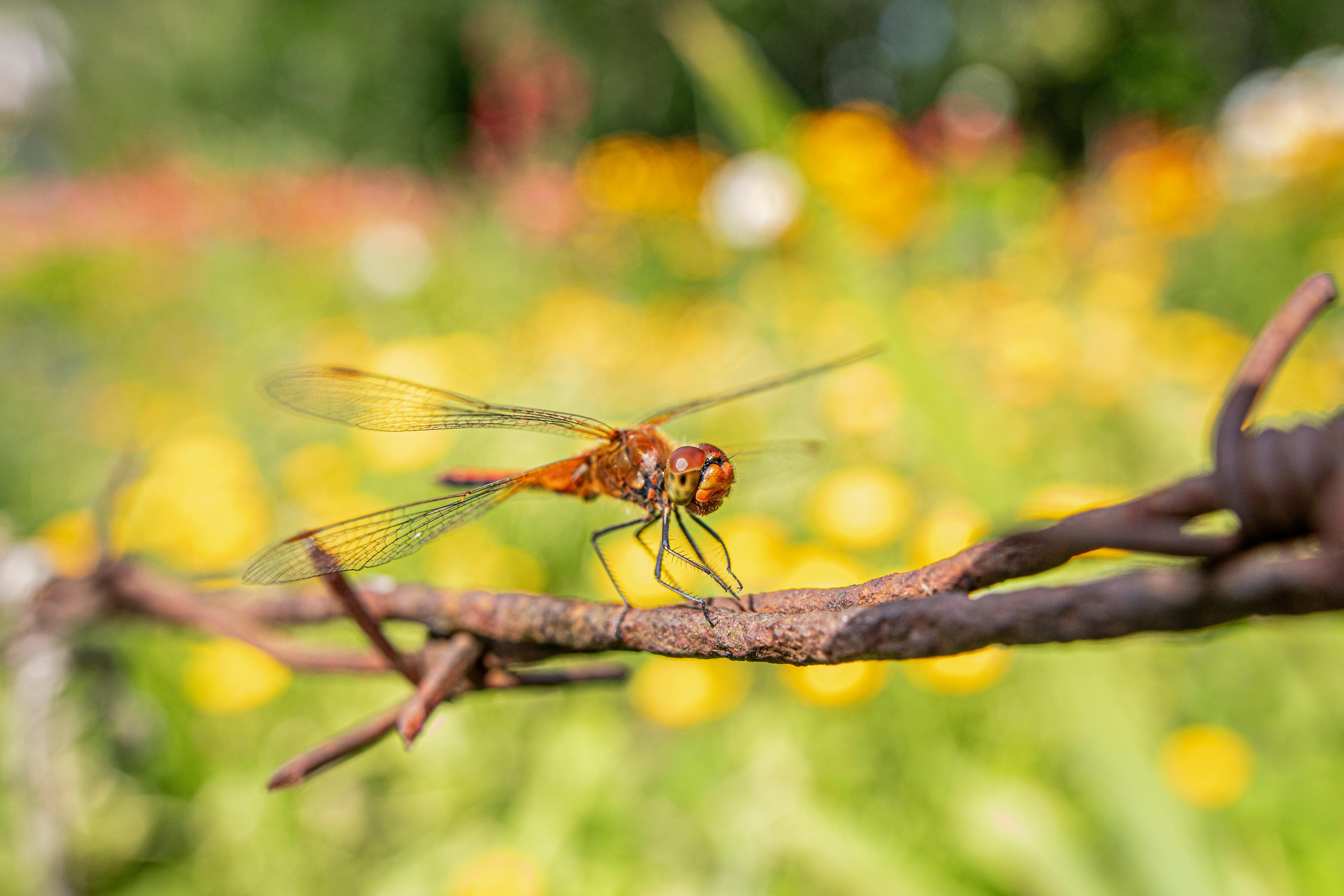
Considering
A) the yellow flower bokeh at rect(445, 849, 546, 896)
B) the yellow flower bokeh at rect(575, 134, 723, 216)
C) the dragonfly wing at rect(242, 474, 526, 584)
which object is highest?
the yellow flower bokeh at rect(575, 134, 723, 216)

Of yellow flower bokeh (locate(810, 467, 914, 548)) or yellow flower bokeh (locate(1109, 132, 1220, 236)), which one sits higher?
yellow flower bokeh (locate(1109, 132, 1220, 236))

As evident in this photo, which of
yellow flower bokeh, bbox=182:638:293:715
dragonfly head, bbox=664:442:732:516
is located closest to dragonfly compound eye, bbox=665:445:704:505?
dragonfly head, bbox=664:442:732:516

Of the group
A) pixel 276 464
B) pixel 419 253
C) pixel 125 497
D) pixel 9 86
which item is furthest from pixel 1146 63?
pixel 9 86

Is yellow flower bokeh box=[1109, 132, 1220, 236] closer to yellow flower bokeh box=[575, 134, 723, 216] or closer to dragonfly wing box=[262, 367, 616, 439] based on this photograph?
yellow flower bokeh box=[575, 134, 723, 216]

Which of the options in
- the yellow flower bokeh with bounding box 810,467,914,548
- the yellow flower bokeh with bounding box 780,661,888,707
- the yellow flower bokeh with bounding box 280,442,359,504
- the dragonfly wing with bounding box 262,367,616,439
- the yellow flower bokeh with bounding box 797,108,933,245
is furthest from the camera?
the yellow flower bokeh with bounding box 797,108,933,245

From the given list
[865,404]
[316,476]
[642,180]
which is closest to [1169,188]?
[642,180]

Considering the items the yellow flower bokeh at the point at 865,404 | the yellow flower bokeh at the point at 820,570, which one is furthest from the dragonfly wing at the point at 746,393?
the yellow flower bokeh at the point at 865,404

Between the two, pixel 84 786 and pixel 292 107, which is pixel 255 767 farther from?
pixel 292 107
